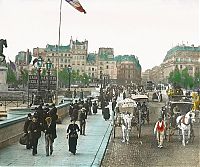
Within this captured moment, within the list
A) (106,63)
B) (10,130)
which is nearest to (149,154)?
(10,130)

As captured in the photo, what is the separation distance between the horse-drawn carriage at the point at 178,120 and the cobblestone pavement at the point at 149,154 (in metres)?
0.31

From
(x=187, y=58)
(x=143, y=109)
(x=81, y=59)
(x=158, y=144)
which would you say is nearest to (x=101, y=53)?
(x=81, y=59)

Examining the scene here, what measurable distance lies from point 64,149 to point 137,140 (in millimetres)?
3614

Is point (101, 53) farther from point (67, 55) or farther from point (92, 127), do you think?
point (92, 127)

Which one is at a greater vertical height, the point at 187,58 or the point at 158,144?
the point at 187,58

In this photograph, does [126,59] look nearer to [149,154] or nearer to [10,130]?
[10,130]

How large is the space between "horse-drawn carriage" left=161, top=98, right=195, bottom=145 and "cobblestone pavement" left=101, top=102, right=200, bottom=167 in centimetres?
31

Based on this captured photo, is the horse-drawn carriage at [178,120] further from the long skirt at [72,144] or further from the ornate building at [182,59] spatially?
the ornate building at [182,59]

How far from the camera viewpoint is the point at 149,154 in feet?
42.2

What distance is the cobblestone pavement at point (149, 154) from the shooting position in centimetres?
1127

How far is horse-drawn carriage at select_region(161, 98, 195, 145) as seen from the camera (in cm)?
1503

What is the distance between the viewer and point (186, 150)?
1362cm

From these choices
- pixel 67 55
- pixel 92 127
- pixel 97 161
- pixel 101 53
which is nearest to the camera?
pixel 97 161

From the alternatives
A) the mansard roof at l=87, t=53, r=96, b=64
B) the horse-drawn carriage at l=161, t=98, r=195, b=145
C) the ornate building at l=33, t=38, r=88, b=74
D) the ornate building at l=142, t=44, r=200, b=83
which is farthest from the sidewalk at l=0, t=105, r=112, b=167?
the mansard roof at l=87, t=53, r=96, b=64
